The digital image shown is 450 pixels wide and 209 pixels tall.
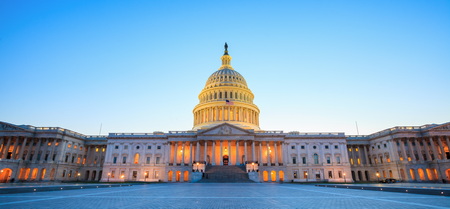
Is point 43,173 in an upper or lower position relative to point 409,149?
lower

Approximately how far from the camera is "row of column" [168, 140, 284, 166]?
65.9m

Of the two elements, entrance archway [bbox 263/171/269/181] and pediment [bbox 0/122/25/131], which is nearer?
entrance archway [bbox 263/171/269/181]

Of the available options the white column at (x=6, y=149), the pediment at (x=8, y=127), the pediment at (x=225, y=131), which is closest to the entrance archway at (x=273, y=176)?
the pediment at (x=225, y=131)

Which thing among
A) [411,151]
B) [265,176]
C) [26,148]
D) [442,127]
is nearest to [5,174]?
[26,148]

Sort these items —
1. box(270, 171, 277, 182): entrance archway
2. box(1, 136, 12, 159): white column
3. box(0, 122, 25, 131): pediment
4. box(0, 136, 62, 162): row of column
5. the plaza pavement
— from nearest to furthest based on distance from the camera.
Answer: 1. the plaza pavement
2. box(1, 136, 12, 159): white column
3. box(0, 136, 62, 162): row of column
4. box(0, 122, 25, 131): pediment
5. box(270, 171, 277, 182): entrance archway

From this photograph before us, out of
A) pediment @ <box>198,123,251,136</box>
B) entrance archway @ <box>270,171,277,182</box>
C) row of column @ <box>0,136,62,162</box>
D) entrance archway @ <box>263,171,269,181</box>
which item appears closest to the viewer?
entrance archway @ <box>263,171,269,181</box>

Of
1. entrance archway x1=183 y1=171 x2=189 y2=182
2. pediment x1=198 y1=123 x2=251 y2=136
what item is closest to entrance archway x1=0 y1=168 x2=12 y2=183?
entrance archway x1=183 y1=171 x2=189 y2=182

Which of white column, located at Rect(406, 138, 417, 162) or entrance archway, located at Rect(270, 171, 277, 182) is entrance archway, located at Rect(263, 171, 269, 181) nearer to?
entrance archway, located at Rect(270, 171, 277, 182)

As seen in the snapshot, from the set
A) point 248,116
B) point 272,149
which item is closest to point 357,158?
point 272,149

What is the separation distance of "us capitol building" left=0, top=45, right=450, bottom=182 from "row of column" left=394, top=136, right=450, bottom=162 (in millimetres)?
205

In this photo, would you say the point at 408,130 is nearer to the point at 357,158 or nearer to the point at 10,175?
the point at 357,158

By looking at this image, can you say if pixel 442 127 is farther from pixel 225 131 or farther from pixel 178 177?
pixel 178 177

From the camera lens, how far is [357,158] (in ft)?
243

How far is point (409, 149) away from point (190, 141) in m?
59.0
